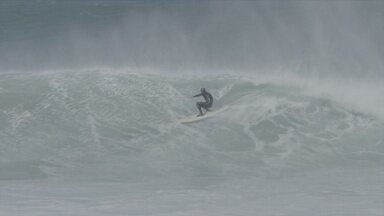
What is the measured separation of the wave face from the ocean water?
0.07m

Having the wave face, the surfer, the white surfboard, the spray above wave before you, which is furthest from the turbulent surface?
the spray above wave

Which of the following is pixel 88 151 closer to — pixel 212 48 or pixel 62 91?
pixel 62 91

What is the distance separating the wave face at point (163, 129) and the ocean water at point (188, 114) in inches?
2.7

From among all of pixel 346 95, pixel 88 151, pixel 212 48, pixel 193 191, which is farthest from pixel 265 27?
pixel 193 191

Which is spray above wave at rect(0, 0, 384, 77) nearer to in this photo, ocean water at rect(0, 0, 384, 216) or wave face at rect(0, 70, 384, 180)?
ocean water at rect(0, 0, 384, 216)

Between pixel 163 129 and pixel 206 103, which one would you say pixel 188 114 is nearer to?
pixel 206 103

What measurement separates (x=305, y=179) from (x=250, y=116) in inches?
273

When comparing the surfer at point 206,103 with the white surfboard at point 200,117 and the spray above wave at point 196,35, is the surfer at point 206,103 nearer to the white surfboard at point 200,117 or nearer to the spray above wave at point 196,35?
the white surfboard at point 200,117

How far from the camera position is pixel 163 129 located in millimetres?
31844

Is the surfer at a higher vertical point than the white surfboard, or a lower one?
higher

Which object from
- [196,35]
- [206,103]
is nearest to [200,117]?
[206,103]

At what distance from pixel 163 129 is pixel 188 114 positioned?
1.74m

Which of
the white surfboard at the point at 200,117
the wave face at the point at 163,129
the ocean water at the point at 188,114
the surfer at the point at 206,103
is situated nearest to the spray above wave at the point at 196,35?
the ocean water at the point at 188,114

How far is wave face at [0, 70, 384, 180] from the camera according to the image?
28.2 m
